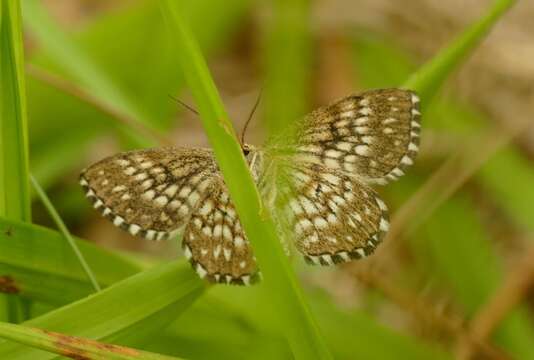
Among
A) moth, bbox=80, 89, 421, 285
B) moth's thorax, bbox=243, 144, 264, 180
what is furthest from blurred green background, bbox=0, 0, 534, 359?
moth's thorax, bbox=243, 144, 264, 180

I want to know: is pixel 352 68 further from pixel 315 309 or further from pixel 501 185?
pixel 315 309

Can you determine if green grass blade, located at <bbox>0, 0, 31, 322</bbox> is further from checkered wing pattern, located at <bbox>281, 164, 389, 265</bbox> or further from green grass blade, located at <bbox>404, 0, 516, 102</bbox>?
green grass blade, located at <bbox>404, 0, 516, 102</bbox>

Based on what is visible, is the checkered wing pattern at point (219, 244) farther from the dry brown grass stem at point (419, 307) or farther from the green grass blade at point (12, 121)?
the dry brown grass stem at point (419, 307)

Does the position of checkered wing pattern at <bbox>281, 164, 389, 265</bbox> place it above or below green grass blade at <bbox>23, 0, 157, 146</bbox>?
below

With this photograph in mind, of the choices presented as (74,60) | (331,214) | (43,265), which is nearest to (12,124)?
(43,265)

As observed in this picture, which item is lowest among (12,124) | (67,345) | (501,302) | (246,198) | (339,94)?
(501,302)

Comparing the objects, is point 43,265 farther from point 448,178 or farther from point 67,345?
point 448,178

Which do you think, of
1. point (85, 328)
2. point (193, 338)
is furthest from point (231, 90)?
point (85, 328)
